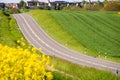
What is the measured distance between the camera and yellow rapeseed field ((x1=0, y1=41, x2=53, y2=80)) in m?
17.0

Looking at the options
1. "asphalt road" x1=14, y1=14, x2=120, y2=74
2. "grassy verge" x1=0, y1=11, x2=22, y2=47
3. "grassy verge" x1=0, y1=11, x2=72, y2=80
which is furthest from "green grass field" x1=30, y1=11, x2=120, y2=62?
"grassy verge" x1=0, y1=11, x2=22, y2=47

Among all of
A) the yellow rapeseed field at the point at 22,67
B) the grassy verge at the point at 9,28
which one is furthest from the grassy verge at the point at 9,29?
the yellow rapeseed field at the point at 22,67

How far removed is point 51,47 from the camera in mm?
63344

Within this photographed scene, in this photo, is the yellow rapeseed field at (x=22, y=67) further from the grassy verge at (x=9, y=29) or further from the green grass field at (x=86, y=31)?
the grassy verge at (x=9, y=29)

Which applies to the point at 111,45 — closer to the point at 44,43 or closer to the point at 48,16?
the point at 44,43

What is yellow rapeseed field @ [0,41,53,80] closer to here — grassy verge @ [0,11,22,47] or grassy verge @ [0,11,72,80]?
grassy verge @ [0,11,72,80]

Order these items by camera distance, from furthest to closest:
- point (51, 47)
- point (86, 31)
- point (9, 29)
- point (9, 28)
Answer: point (9, 28)
point (9, 29)
point (86, 31)
point (51, 47)

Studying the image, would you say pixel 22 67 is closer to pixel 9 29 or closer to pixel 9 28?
pixel 9 29

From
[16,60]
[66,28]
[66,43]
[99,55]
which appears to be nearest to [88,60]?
[99,55]

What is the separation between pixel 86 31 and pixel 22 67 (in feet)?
186

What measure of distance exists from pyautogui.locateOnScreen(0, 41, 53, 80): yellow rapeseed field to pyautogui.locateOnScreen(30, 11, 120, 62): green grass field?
3581 cm

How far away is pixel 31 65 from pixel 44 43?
49977 mm

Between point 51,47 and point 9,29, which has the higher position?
point 9,29

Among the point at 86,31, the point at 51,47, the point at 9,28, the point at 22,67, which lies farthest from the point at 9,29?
the point at 22,67
